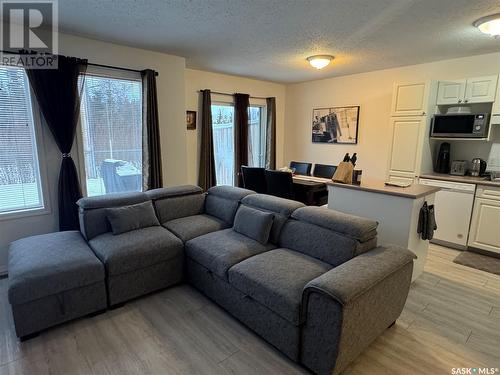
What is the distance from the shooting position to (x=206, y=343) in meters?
2.00

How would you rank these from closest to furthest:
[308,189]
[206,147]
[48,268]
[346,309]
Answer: [346,309] < [48,268] < [308,189] < [206,147]

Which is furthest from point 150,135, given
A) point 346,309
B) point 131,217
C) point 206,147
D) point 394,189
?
point 346,309

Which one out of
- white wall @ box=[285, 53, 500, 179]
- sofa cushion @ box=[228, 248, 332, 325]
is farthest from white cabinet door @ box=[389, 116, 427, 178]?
sofa cushion @ box=[228, 248, 332, 325]

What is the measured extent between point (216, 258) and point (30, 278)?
132 centimetres

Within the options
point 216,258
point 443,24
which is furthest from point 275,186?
point 443,24

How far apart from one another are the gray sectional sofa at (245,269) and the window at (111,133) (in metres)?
0.85

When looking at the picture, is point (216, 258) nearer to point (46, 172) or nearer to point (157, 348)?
point (157, 348)

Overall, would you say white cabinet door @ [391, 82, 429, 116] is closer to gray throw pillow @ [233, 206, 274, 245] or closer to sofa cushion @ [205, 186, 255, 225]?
sofa cushion @ [205, 186, 255, 225]

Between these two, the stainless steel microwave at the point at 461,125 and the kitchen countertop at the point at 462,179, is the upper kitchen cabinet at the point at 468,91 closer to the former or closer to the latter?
the stainless steel microwave at the point at 461,125

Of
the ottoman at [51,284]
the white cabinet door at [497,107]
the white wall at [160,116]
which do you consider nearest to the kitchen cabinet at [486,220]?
the white cabinet door at [497,107]

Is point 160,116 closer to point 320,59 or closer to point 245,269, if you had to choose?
point 320,59

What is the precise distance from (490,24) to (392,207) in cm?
190

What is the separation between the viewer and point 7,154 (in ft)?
9.47

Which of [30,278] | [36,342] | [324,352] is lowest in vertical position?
[36,342]
